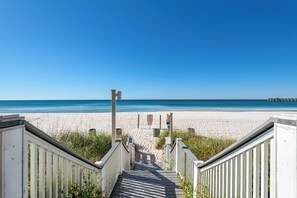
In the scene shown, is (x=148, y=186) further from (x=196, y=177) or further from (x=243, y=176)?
(x=243, y=176)

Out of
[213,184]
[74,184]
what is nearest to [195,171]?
[213,184]

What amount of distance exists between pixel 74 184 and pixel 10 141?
1350 millimetres

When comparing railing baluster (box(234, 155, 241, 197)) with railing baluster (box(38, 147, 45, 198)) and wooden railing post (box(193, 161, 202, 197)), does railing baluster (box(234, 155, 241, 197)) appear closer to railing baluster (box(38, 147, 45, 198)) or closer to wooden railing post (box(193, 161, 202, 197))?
wooden railing post (box(193, 161, 202, 197))

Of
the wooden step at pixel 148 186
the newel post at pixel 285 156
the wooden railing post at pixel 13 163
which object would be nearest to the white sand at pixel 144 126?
the wooden step at pixel 148 186

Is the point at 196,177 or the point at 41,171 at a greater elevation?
the point at 41,171

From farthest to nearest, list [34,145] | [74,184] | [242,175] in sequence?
[74,184]
[242,175]
[34,145]

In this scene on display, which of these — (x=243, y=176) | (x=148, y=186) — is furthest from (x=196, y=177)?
(x=243, y=176)

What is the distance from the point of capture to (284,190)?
3.89ft

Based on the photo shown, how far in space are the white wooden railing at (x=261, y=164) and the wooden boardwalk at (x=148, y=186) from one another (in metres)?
1.21

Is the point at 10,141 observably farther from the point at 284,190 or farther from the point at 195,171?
the point at 195,171

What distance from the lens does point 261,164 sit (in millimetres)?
1529

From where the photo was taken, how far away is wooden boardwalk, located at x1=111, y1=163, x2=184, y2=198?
12.0ft

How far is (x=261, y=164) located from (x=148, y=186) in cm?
282

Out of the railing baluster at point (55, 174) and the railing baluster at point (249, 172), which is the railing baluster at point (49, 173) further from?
the railing baluster at point (249, 172)
